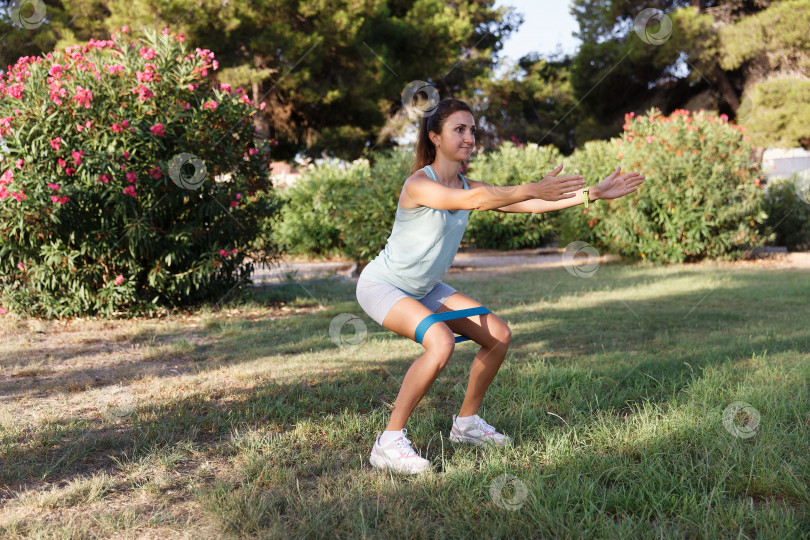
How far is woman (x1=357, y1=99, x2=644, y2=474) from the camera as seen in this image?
2773 mm

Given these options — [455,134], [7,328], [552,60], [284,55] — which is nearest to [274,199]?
[7,328]

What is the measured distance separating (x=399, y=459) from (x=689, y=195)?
9124mm

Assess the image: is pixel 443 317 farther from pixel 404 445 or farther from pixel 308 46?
pixel 308 46

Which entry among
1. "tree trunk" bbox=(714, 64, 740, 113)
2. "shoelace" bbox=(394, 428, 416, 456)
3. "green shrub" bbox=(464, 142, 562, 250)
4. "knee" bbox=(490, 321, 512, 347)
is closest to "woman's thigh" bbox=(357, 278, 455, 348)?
"knee" bbox=(490, 321, 512, 347)

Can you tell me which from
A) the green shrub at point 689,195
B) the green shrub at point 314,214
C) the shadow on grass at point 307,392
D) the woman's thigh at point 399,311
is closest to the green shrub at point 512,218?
the green shrub at point 314,214

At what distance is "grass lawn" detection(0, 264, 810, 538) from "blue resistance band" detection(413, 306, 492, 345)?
56 cm

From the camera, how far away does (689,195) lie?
10555 millimetres

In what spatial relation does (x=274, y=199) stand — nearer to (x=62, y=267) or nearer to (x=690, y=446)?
(x=62, y=267)

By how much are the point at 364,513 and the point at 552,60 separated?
107ft

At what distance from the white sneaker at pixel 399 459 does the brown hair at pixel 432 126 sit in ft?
3.99

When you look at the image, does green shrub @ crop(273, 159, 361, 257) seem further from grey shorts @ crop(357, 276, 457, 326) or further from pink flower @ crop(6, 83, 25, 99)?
grey shorts @ crop(357, 276, 457, 326)

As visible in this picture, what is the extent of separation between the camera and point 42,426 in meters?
3.40

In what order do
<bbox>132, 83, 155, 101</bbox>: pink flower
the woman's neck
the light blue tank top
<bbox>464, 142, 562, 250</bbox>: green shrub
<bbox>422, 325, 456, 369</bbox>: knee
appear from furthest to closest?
1. <bbox>464, 142, 562, 250</bbox>: green shrub
2. <bbox>132, 83, 155, 101</bbox>: pink flower
3. the woman's neck
4. the light blue tank top
5. <bbox>422, 325, 456, 369</bbox>: knee

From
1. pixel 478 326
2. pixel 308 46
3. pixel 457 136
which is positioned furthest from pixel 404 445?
pixel 308 46
